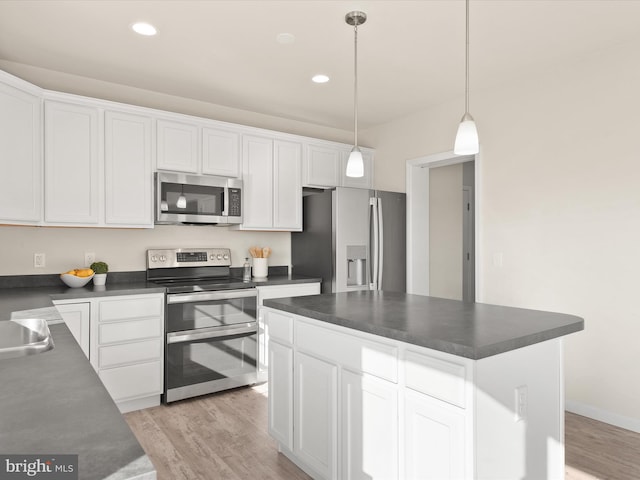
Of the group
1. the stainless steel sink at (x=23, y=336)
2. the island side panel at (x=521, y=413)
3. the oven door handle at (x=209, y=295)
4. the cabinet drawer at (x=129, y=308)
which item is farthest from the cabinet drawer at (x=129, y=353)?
the island side panel at (x=521, y=413)

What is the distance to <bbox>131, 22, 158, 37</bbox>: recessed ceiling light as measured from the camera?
2699 mm

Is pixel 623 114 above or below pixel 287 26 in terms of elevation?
below

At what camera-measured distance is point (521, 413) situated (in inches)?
66.1


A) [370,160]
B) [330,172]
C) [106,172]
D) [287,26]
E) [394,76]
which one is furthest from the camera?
[370,160]

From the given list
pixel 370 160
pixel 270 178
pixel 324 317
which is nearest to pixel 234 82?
pixel 270 178

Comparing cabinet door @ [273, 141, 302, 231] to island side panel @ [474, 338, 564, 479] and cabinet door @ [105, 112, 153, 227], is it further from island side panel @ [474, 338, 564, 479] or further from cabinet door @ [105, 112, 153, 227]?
island side panel @ [474, 338, 564, 479]

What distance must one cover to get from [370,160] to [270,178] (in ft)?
4.49

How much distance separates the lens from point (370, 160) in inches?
197

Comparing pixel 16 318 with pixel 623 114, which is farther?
pixel 623 114

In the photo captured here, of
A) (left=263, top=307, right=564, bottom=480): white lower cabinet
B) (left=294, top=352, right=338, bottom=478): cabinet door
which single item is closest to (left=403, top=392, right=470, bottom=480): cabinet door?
(left=263, top=307, right=564, bottom=480): white lower cabinet

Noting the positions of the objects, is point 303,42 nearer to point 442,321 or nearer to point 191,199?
point 191,199

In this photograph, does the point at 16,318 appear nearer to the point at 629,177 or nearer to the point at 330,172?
the point at 330,172

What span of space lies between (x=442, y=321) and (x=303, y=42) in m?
2.12

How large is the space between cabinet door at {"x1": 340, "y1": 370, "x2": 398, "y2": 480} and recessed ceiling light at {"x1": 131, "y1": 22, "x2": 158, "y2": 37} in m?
2.39
